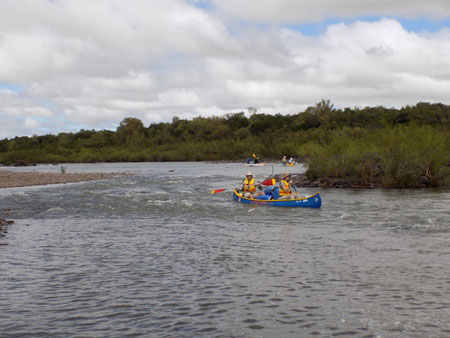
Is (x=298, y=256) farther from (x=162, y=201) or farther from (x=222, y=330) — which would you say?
(x=162, y=201)

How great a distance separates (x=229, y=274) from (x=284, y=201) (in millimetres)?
11810

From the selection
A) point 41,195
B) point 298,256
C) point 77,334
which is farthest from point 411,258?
point 41,195

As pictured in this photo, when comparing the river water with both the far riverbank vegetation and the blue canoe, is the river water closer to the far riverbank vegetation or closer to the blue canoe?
the blue canoe

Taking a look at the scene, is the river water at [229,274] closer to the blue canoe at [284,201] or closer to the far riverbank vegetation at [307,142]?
the blue canoe at [284,201]

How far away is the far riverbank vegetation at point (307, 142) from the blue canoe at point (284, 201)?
10.1 m

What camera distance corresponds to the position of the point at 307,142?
78250mm

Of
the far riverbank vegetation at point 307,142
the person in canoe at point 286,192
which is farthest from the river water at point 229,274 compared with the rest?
the far riverbank vegetation at point 307,142

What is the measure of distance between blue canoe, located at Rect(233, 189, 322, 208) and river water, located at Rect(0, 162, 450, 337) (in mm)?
752

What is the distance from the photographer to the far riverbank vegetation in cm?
3023

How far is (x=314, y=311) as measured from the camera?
8188 mm

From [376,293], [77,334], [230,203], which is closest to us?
[77,334]

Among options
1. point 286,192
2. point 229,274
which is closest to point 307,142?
point 286,192

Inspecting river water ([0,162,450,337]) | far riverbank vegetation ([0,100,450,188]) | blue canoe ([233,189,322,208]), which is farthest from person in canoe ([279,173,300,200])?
far riverbank vegetation ([0,100,450,188])

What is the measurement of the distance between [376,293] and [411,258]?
10.4ft
